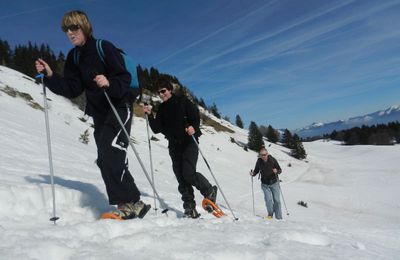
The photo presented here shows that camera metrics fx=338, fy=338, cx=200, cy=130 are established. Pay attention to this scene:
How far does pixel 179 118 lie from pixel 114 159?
1982mm

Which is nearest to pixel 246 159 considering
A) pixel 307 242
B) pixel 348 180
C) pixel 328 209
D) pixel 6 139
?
pixel 348 180

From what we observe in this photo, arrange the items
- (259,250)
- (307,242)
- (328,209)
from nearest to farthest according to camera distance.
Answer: (259,250), (307,242), (328,209)

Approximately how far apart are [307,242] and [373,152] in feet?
238

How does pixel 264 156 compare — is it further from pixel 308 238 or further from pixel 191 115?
pixel 308 238

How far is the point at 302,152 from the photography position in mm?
67938

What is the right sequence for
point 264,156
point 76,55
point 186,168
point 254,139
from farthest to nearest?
point 254,139
point 264,156
point 186,168
point 76,55

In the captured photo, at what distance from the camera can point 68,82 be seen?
459 centimetres

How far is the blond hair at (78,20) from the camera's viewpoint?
167 inches

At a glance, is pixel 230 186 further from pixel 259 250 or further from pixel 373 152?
pixel 373 152

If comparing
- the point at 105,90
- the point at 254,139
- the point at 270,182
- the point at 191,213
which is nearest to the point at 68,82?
the point at 105,90

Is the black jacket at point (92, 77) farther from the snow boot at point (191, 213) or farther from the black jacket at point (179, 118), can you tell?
the snow boot at point (191, 213)

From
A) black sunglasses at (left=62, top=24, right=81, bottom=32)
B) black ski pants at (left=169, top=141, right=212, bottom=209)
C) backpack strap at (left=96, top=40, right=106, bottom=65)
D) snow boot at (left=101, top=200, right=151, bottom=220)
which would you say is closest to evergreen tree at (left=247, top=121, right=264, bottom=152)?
black ski pants at (left=169, top=141, right=212, bottom=209)

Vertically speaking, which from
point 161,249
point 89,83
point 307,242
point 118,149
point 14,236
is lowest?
point 307,242

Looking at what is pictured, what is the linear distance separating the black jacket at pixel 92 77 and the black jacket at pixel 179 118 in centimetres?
160
